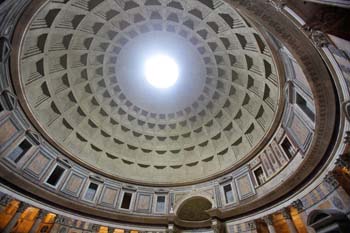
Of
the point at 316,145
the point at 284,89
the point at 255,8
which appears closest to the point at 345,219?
the point at 316,145

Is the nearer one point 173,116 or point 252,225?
point 252,225

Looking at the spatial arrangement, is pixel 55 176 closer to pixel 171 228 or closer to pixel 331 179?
pixel 171 228

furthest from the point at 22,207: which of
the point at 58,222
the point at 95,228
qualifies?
the point at 95,228

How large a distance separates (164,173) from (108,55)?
12.9 meters

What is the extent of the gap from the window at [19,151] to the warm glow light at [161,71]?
12.1m

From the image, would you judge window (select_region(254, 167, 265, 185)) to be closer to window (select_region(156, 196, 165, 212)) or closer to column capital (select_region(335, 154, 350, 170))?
column capital (select_region(335, 154, 350, 170))

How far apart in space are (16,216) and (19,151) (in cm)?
405

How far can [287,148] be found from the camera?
12555 mm

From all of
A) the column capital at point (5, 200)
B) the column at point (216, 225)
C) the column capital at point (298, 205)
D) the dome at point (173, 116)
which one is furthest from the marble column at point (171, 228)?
the column capital at point (5, 200)

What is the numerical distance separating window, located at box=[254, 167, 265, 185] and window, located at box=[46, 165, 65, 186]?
14932 mm

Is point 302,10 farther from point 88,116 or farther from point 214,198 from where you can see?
point 88,116

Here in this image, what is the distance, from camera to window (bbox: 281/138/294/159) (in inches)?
476

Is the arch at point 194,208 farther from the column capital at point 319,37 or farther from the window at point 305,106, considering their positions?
the column capital at point 319,37

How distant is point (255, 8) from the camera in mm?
7016
